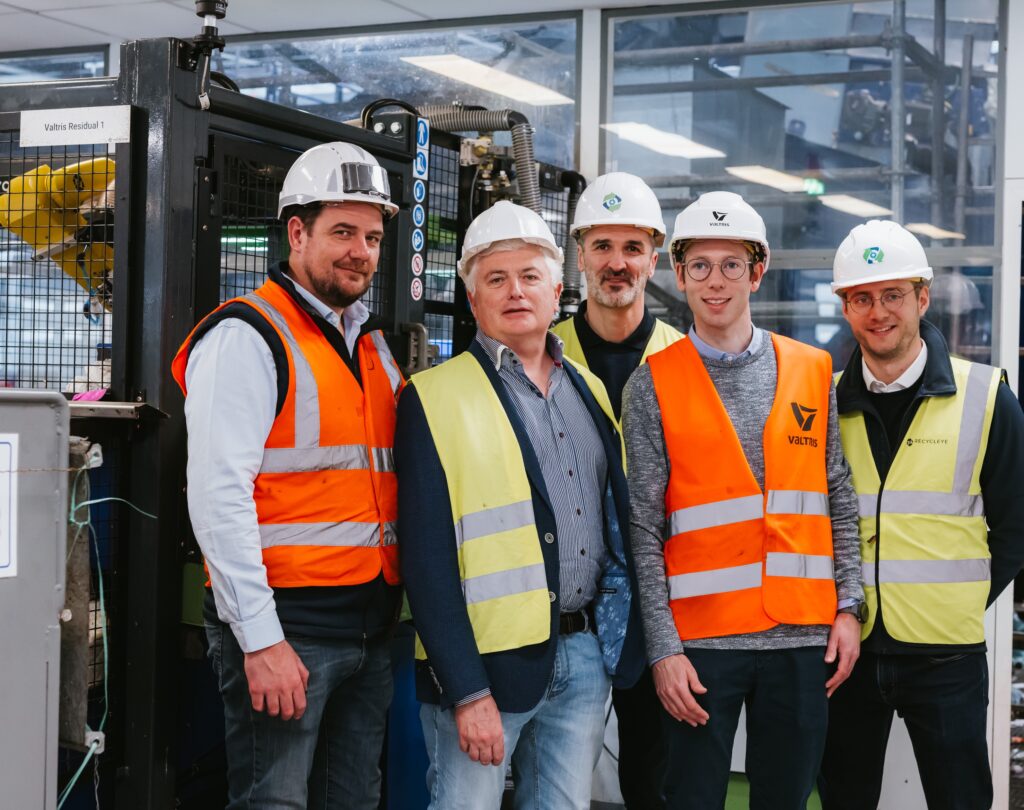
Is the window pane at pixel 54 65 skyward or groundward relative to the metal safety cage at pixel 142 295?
skyward

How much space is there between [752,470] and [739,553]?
7.1 inches

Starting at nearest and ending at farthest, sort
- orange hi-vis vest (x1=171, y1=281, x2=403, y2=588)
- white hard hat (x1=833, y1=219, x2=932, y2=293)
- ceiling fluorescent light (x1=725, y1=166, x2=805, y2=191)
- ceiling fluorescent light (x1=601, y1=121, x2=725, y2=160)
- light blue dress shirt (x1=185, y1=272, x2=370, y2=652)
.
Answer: light blue dress shirt (x1=185, y1=272, x2=370, y2=652)
orange hi-vis vest (x1=171, y1=281, x2=403, y2=588)
white hard hat (x1=833, y1=219, x2=932, y2=293)
ceiling fluorescent light (x1=725, y1=166, x2=805, y2=191)
ceiling fluorescent light (x1=601, y1=121, x2=725, y2=160)

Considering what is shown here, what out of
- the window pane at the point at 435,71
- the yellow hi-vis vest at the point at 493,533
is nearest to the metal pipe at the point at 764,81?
the window pane at the point at 435,71

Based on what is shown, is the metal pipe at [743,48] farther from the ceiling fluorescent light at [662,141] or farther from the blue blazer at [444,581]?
the blue blazer at [444,581]

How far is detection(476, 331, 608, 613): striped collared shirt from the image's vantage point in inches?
88.5

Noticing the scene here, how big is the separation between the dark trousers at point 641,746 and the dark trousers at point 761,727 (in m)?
0.44

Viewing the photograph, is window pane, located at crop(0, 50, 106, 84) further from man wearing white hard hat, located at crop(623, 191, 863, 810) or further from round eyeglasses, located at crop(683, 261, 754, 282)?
man wearing white hard hat, located at crop(623, 191, 863, 810)

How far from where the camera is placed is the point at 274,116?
109 inches

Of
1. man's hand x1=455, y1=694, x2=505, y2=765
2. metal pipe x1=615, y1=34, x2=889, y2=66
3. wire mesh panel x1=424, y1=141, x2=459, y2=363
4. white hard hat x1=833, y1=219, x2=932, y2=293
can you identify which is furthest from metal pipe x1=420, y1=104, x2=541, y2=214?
man's hand x1=455, y1=694, x2=505, y2=765

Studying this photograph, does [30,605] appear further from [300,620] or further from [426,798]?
[426,798]

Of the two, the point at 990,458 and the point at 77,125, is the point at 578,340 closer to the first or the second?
the point at 990,458

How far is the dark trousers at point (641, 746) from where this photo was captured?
2887 mm

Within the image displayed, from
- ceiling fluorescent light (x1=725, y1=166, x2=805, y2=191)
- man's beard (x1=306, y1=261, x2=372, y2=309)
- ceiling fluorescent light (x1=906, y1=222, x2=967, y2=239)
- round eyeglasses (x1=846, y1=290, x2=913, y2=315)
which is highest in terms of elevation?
ceiling fluorescent light (x1=725, y1=166, x2=805, y2=191)

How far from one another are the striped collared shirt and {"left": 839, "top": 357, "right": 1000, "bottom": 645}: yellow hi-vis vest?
2.32ft
